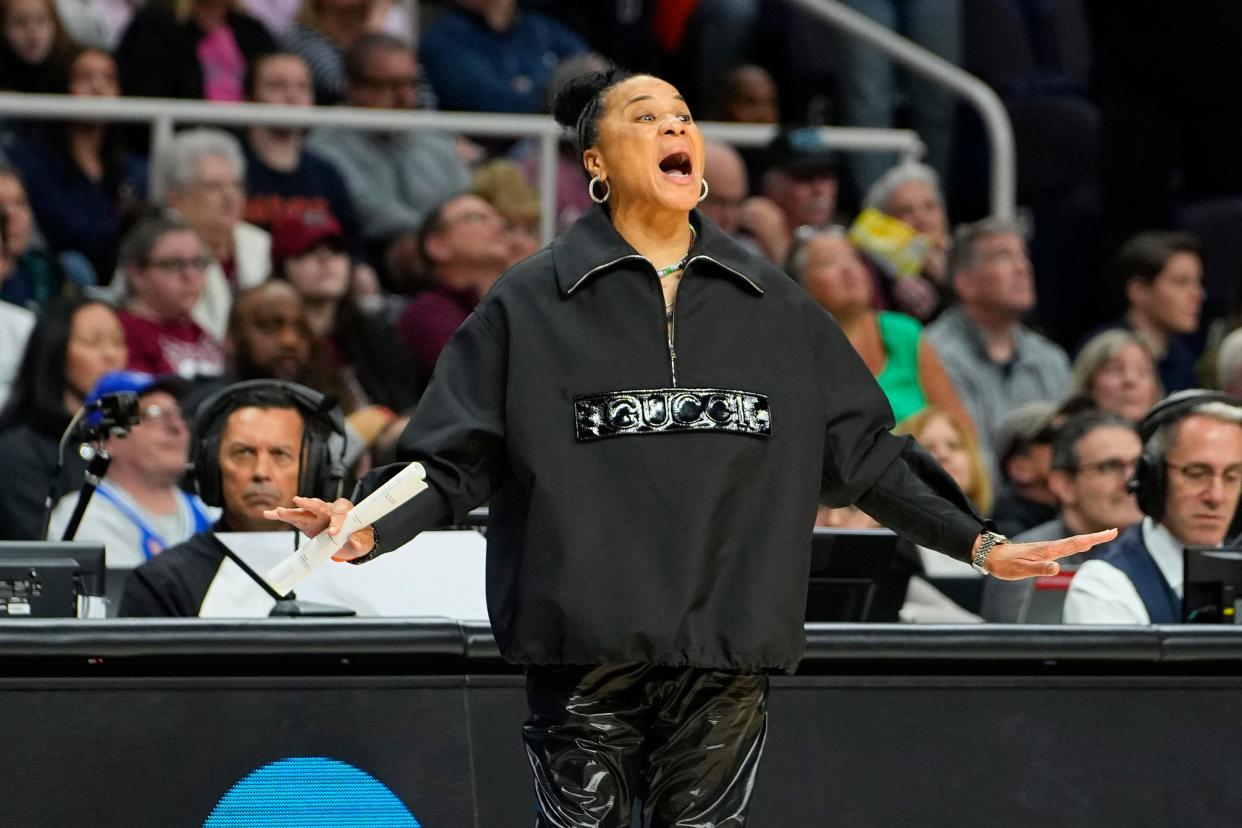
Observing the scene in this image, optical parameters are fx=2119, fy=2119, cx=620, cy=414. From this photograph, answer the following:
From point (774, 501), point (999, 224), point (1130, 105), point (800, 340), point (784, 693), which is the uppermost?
point (1130, 105)

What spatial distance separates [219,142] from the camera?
7258mm

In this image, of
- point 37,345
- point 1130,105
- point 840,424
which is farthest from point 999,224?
point 840,424

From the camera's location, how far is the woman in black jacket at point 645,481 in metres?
2.83

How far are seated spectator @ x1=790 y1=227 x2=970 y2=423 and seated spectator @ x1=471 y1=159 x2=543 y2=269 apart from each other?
3.14 feet

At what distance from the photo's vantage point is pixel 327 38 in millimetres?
8383

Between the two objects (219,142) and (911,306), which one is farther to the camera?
(911,306)

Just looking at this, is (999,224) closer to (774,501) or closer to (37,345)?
(37,345)

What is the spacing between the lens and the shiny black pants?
9.39ft

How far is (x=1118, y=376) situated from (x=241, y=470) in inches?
139

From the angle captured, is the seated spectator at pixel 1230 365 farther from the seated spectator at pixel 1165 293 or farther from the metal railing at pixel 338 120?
the metal railing at pixel 338 120

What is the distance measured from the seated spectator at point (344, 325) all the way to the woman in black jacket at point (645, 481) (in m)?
4.10

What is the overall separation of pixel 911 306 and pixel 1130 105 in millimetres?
2210

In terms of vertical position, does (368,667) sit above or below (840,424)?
below

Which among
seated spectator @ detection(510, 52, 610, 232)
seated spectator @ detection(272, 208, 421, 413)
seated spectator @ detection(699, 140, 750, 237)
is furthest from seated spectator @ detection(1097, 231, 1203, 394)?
seated spectator @ detection(272, 208, 421, 413)
